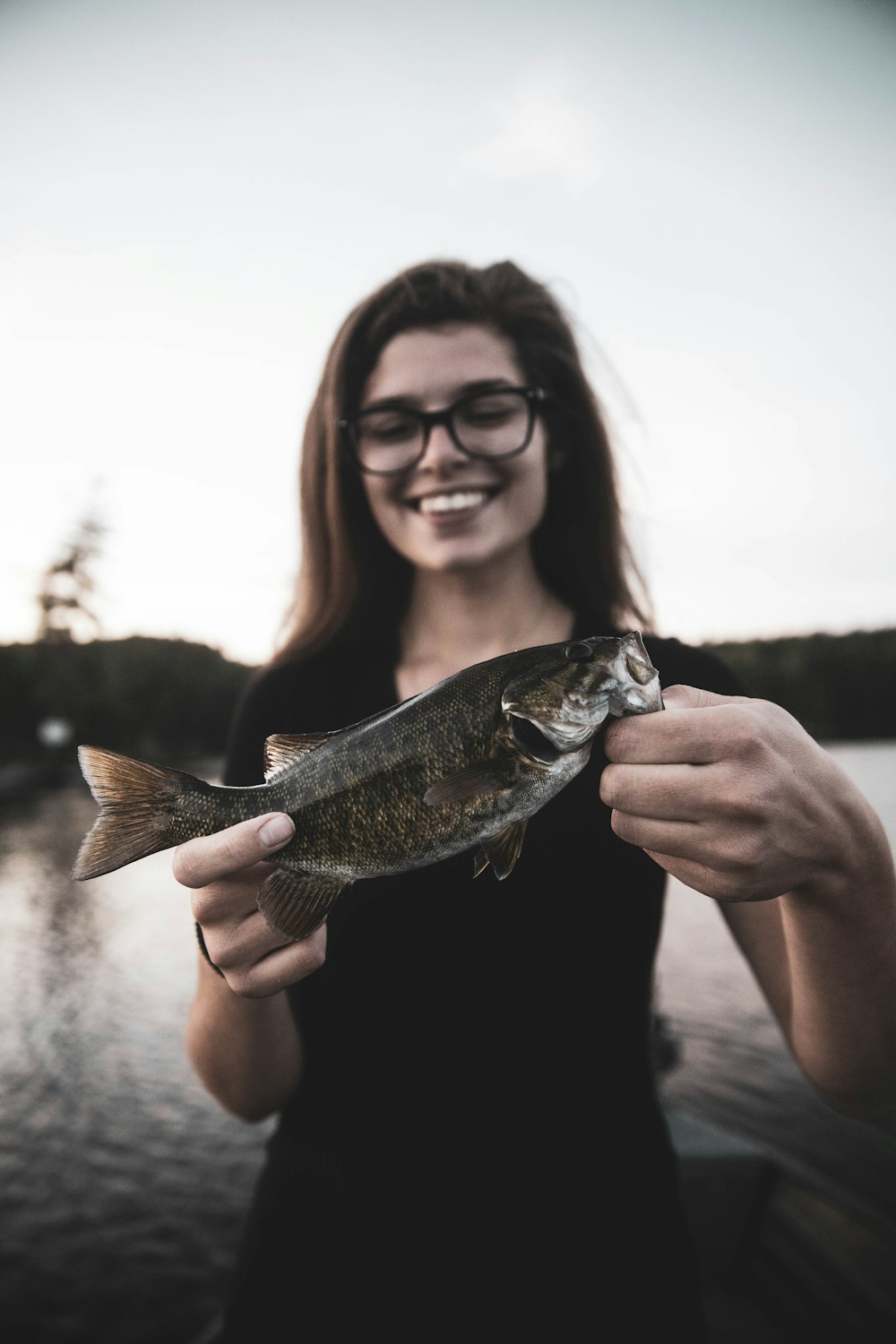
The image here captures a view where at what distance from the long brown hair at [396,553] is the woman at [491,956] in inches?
1.2

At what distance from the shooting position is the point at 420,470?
3254 mm

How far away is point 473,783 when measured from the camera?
197 cm

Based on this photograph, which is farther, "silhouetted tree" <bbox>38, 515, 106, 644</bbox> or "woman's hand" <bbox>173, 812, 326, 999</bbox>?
"silhouetted tree" <bbox>38, 515, 106, 644</bbox>

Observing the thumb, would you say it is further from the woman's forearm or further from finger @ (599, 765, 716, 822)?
the woman's forearm

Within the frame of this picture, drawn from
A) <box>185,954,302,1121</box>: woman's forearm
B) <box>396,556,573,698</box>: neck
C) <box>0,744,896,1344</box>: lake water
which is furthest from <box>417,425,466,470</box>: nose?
<box>0,744,896,1344</box>: lake water

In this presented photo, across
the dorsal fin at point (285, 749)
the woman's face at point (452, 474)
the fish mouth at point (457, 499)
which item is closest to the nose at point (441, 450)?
the woman's face at point (452, 474)

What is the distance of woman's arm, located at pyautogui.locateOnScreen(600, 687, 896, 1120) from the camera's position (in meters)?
1.78

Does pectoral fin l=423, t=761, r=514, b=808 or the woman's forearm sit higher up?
pectoral fin l=423, t=761, r=514, b=808

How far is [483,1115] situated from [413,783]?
1.46 meters

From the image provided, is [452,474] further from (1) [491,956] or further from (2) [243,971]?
(2) [243,971]

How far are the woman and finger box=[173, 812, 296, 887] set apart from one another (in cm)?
1

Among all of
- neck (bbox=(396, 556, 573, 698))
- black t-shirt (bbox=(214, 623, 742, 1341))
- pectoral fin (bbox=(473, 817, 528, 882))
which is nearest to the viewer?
pectoral fin (bbox=(473, 817, 528, 882))

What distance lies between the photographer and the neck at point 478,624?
3.44 metres

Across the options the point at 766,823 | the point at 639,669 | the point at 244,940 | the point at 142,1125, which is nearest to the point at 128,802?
the point at 244,940
